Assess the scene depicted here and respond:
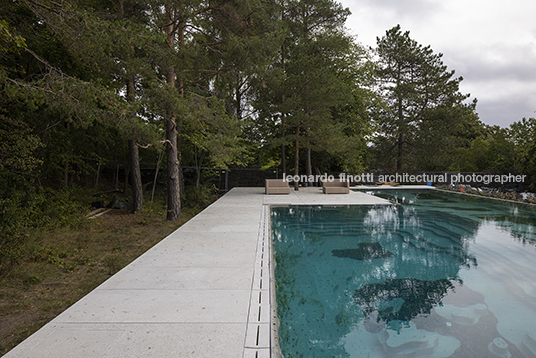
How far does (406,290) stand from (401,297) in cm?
23

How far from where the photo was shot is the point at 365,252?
4.96 metres

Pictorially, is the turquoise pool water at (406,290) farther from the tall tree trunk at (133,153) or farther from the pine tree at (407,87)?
the pine tree at (407,87)

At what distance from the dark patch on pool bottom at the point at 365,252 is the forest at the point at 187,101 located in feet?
13.8

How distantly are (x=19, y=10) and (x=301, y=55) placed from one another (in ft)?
34.7

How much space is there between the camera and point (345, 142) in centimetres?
1461

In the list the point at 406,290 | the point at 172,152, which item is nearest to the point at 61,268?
the point at 172,152

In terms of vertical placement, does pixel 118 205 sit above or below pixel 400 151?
below

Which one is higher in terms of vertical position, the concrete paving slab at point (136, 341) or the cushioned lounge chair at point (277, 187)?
the cushioned lounge chair at point (277, 187)

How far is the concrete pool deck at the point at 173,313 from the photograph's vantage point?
201cm

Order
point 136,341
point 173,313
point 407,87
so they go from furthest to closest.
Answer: point 407,87
point 173,313
point 136,341

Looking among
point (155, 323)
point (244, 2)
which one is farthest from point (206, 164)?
point (155, 323)

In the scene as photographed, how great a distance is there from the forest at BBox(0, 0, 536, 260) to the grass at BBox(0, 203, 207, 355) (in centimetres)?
46

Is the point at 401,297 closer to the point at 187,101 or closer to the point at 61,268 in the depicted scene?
the point at 61,268

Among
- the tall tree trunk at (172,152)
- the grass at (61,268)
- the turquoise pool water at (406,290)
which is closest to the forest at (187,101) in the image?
the tall tree trunk at (172,152)
